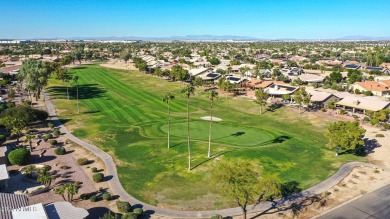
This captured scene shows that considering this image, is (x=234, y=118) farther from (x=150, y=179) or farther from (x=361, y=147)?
(x=150, y=179)

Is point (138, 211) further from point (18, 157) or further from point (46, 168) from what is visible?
point (18, 157)

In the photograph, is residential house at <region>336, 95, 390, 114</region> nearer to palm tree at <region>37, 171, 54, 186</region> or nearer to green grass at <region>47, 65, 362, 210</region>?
green grass at <region>47, 65, 362, 210</region>

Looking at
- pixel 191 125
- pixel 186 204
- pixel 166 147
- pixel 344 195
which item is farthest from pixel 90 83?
pixel 344 195

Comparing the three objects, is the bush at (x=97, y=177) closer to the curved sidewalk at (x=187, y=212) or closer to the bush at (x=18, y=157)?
the curved sidewalk at (x=187, y=212)

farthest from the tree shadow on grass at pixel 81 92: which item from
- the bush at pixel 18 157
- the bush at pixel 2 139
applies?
the bush at pixel 18 157

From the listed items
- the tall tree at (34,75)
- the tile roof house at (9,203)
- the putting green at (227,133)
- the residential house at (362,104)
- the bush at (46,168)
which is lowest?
the bush at (46,168)
